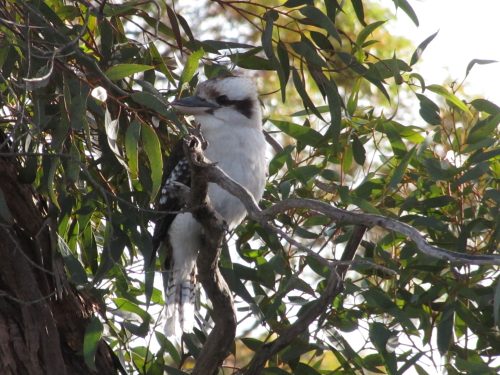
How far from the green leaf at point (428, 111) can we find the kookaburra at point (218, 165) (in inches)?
15.8

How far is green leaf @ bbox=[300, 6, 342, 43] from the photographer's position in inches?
74.5

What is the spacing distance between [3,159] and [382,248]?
2.66 feet

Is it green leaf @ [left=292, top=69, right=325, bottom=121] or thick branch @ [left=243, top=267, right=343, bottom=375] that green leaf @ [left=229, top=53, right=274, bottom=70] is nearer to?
green leaf @ [left=292, top=69, right=325, bottom=121]

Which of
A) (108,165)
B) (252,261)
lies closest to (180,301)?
(252,261)

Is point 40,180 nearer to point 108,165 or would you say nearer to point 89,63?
point 108,165

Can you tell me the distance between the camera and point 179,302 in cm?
235

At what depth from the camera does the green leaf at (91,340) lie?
1.90 m

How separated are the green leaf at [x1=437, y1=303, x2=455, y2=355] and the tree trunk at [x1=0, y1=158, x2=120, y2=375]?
0.67 metres

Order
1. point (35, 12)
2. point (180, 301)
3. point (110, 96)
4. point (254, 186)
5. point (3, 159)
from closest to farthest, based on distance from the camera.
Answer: point (35, 12) < point (110, 96) < point (3, 159) < point (254, 186) < point (180, 301)

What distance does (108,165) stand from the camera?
81.2 inches

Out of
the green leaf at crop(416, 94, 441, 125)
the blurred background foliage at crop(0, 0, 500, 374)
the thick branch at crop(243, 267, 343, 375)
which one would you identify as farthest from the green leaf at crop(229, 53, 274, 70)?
the thick branch at crop(243, 267, 343, 375)

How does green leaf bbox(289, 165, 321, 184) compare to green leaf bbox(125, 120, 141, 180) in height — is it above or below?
above

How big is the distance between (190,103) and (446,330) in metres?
0.76

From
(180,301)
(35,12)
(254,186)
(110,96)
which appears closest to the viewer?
(35,12)
